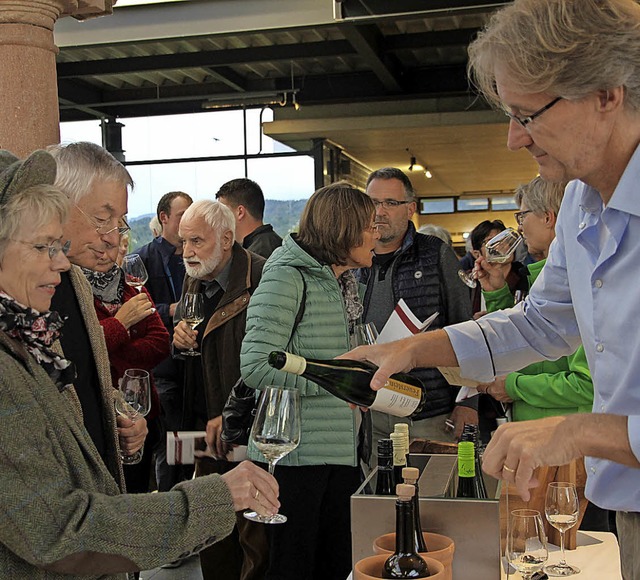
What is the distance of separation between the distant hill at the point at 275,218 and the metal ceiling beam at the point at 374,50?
2564mm

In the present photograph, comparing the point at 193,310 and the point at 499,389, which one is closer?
the point at 499,389

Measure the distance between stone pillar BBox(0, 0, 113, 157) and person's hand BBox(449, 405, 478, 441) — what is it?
87.4 inches

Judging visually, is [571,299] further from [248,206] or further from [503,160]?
[503,160]

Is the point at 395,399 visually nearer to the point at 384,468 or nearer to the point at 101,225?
the point at 384,468

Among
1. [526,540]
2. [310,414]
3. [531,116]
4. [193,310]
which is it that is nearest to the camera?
[531,116]

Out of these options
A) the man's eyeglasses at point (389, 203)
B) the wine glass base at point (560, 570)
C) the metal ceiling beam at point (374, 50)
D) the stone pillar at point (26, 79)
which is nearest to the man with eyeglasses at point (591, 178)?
the wine glass base at point (560, 570)

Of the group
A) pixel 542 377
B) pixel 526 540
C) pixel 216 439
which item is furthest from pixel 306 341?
pixel 526 540

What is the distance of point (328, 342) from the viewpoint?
10.6 feet

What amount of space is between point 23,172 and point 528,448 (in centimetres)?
113

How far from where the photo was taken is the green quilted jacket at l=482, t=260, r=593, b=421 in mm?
2943

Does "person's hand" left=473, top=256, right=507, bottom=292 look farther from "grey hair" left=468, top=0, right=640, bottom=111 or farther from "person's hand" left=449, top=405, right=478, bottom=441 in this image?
"grey hair" left=468, top=0, right=640, bottom=111

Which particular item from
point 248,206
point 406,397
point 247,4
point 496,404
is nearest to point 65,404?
point 406,397

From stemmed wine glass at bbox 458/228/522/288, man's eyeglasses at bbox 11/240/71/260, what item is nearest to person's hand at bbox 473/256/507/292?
stemmed wine glass at bbox 458/228/522/288

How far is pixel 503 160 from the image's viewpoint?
48.7 feet
